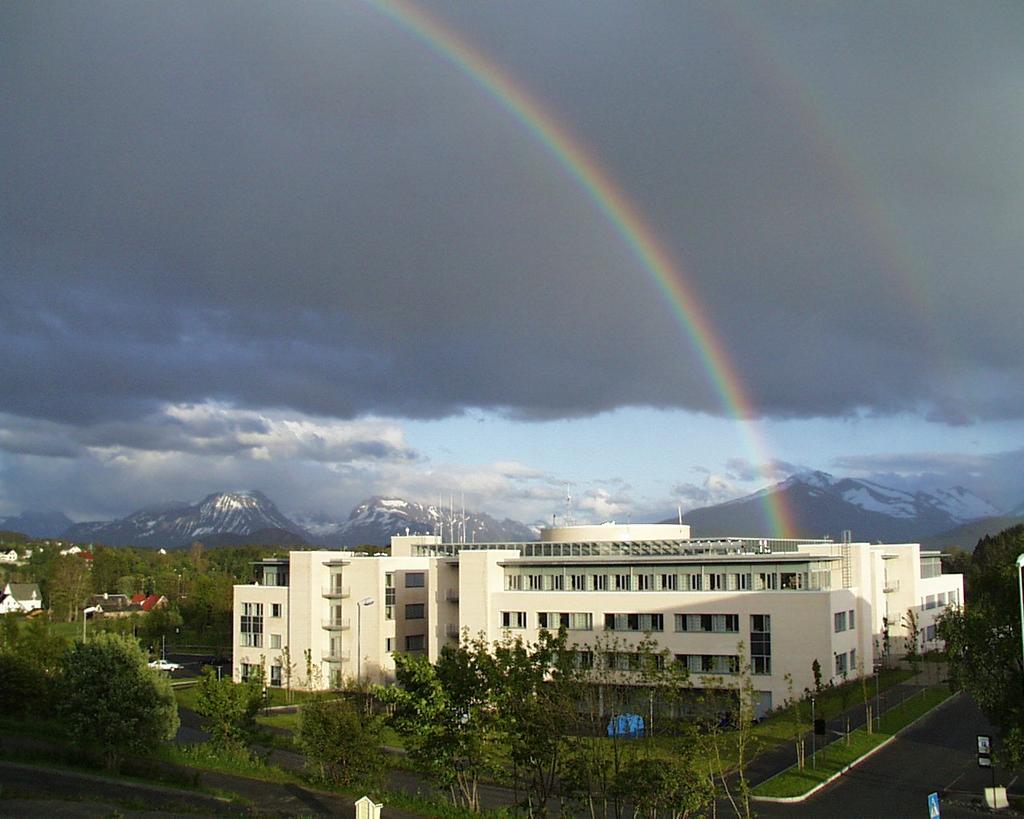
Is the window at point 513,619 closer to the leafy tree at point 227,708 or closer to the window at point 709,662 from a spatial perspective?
the window at point 709,662

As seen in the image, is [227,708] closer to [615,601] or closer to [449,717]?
[449,717]

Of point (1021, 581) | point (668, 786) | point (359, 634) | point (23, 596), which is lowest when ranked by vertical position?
point (23, 596)

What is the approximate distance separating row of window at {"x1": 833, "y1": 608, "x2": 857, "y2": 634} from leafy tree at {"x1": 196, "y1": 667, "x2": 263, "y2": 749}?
111 ft

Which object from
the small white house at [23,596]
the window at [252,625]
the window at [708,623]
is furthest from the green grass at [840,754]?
the small white house at [23,596]

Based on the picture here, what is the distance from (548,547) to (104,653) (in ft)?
126

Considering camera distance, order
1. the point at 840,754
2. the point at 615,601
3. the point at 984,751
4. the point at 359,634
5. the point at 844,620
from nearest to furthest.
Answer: the point at 984,751, the point at 840,754, the point at 844,620, the point at 615,601, the point at 359,634

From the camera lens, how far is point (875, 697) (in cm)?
5878

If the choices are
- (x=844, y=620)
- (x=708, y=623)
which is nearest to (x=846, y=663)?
(x=844, y=620)

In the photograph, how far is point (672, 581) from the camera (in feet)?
207

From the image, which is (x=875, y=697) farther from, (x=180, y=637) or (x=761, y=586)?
(x=180, y=637)

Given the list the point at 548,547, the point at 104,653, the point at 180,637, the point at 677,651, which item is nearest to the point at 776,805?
the point at 677,651

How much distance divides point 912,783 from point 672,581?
84.1ft

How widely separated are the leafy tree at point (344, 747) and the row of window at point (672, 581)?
30.6 meters

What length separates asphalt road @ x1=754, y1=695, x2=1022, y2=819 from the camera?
34281 mm
